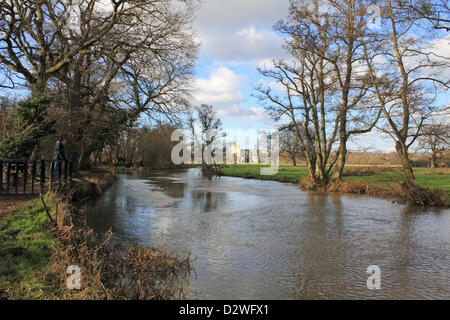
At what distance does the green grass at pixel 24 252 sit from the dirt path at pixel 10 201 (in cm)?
23

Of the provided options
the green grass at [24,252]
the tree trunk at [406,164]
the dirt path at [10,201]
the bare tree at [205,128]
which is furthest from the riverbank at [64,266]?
the bare tree at [205,128]

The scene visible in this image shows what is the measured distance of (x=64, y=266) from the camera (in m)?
4.55

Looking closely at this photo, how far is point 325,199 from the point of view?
16.0m

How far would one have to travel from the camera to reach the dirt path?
7.41 meters

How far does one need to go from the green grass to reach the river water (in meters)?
1.89

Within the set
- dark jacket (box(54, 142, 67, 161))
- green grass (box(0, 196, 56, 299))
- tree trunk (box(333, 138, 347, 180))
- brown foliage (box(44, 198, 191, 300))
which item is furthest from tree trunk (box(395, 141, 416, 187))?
green grass (box(0, 196, 56, 299))

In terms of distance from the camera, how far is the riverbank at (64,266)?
158 inches

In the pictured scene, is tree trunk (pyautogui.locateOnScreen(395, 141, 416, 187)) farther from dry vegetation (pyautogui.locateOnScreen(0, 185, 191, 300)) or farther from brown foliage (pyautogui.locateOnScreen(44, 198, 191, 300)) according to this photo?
brown foliage (pyautogui.locateOnScreen(44, 198, 191, 300))

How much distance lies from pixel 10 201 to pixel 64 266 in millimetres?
5196

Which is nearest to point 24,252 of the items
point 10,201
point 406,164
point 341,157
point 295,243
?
point 10,201

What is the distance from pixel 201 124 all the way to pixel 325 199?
26.4m

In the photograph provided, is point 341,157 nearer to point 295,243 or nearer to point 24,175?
point 295,243
